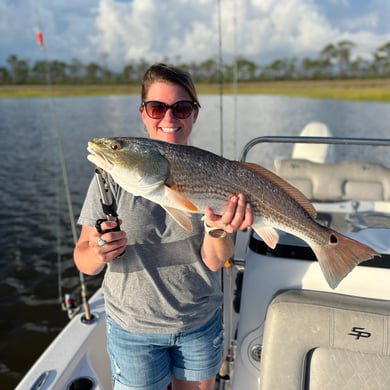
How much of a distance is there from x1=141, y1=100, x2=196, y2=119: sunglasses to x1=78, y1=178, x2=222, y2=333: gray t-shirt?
1.44ft

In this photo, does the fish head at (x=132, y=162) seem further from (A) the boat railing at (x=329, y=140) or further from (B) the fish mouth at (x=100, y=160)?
(A) the boat railing at (x=329, y=140)

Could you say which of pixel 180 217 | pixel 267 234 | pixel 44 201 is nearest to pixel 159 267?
pixel 180 217

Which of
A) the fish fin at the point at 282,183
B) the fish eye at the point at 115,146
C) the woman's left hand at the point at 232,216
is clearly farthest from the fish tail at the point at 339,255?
the fish eye at the point at 115,146

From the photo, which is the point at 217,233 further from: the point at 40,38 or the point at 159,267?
the point at 40,38

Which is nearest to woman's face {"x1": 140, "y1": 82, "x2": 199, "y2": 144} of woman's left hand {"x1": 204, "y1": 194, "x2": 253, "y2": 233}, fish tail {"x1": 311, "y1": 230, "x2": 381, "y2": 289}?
woman's left hand {"x1": 204, "y1": 194, "x2": 253, "y2": 233}

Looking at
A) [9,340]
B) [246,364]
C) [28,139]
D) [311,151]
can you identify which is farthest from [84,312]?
[28,139]

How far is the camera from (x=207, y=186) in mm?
1806

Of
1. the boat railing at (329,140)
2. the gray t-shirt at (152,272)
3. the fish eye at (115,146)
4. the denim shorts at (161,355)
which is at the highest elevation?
the fish eye at (115,146)

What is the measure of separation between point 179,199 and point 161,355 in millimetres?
883

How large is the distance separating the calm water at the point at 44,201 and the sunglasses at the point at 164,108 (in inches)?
88.5

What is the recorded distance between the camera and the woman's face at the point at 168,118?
191 cm

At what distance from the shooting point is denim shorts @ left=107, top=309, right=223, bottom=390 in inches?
73.0

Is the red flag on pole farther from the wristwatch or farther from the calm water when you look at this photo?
the wristwatch

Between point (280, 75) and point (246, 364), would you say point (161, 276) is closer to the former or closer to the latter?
point (246, 364)
